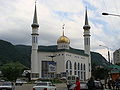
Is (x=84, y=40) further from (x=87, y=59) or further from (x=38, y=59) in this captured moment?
(x=38, y=59)

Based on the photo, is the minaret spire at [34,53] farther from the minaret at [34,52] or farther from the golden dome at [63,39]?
the golden dome at [63,39]

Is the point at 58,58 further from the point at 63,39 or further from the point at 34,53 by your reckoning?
the point at 34,53

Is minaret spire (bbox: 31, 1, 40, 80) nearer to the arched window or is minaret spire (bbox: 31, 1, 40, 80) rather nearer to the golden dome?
the golden dome

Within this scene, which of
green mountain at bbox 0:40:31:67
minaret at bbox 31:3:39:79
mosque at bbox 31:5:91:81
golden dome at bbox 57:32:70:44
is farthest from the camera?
green mountain at bbox 0:40:31:67

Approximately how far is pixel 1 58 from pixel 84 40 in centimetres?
6371

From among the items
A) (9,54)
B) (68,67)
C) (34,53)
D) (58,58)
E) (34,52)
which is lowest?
(68,67)

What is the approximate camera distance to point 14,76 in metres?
109

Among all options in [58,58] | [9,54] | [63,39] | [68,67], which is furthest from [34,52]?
[9,54]

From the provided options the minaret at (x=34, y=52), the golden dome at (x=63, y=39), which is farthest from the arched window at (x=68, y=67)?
the minaret at (x=34, y=52)

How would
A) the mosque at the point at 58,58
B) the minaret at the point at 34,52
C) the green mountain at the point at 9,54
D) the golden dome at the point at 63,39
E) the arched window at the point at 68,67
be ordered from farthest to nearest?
the green mountain at the point at 9,54, the golden dome at the point at 63,39, the arched window at the point at 68,67, the mosque at the point at 58,58, the minaret at the point at 34,52

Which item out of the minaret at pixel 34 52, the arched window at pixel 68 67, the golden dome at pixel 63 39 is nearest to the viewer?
the minaret at pixel 34 52

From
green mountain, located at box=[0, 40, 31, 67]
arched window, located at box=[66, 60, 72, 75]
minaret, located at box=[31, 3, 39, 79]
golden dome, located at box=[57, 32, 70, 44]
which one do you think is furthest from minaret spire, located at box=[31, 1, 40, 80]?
green mountain, located at box=[0, 40, 31, 67]

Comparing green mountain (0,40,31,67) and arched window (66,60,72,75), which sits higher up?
green mountain (0,40,31,67)

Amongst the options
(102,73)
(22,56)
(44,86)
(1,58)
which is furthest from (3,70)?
(44,86)
